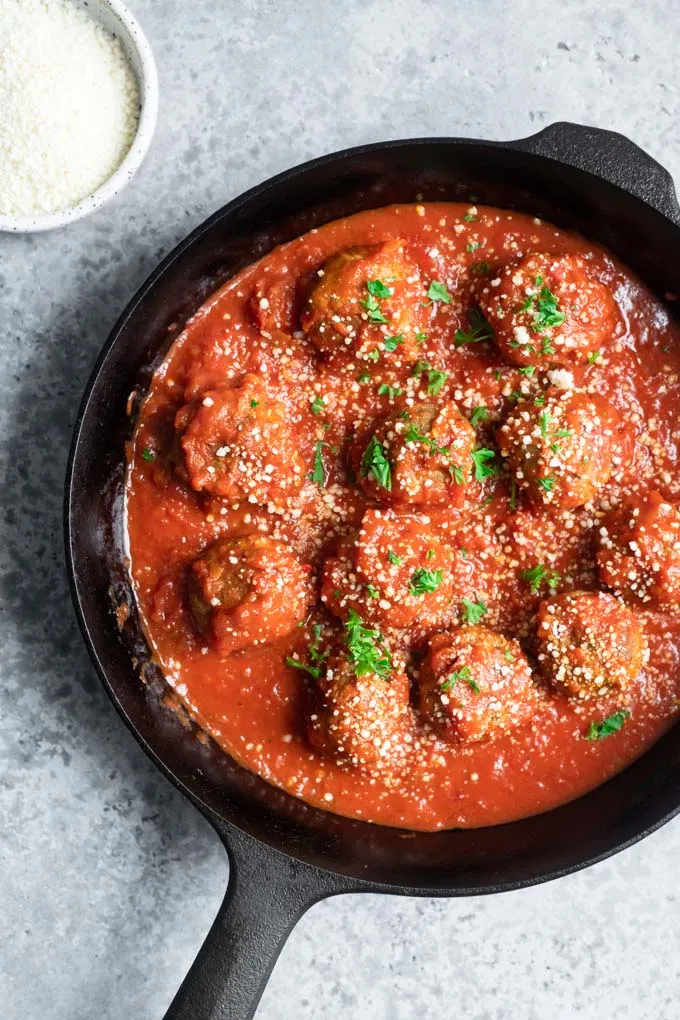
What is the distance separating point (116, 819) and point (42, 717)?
533 millimetres

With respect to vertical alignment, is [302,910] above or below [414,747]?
below

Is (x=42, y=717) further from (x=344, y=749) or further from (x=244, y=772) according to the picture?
(x=344, y=749)

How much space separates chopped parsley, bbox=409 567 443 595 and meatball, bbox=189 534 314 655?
1.39 ft

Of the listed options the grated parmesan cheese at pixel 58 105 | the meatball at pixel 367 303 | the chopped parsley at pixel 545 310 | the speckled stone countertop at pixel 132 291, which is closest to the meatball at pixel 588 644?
the speckled stone countertop at pixel 132 291

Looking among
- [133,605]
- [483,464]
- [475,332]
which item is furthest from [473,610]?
[133,605]

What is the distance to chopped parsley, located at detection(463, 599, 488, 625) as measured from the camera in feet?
12.4

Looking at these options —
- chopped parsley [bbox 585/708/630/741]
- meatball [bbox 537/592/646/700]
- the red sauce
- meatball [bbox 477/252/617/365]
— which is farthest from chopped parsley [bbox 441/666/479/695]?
meatball [bbox 477/252/617/365]

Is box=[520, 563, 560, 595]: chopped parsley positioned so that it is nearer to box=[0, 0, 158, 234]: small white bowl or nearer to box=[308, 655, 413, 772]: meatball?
box=[308, 655, 413, 772]: meatball

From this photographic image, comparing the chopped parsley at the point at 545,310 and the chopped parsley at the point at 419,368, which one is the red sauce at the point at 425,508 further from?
the chopped parsley at the point at 545,310

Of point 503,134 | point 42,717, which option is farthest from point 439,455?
point 42,717

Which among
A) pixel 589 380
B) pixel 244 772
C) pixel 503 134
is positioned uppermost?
pixel 503 134

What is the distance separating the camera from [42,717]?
402 cm

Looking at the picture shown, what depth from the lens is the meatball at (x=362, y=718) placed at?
356 cm

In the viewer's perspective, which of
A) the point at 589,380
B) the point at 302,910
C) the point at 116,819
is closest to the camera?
the point at 302,910
